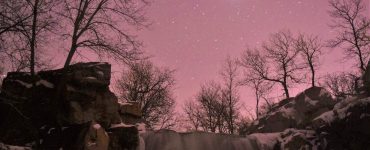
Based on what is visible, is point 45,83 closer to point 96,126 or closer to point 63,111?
point 63,111

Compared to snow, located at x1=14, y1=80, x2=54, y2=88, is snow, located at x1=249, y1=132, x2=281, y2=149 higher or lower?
snow, located at x1=14, y1=80, x2=54, y2=88

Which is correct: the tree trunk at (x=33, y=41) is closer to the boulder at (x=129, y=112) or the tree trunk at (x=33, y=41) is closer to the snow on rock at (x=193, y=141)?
the boulder at (x=129, y=112)

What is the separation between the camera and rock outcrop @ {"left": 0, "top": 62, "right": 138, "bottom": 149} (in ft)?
34.9

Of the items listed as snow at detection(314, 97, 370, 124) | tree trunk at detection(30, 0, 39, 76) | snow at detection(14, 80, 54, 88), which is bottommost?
snow at detection(314, 97, 370, 124)

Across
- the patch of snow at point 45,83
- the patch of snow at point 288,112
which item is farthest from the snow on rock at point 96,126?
the patch of snow at point 288,112

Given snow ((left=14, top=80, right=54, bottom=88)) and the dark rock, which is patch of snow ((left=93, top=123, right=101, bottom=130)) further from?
snow ((left=14, top=80, right=54, bottom=88))

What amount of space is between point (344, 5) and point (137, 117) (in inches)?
854

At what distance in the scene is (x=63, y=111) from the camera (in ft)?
36.2

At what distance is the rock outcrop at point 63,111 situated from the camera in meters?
10.6

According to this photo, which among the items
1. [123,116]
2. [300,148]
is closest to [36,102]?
[123,116]

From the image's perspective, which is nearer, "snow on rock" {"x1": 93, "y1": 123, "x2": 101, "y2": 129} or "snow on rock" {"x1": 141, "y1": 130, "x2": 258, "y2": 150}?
"snow on rock" {"x1": 93, "y1": 123, "x2": 101, "y2": 129}

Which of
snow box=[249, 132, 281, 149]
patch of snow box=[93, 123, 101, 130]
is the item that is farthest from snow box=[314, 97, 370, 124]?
patch of snow box=[93, 123, 101, 130]

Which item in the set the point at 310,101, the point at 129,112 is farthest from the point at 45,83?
the point at 310,101

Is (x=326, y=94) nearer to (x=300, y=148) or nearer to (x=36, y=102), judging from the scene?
(x=300, y=148)
